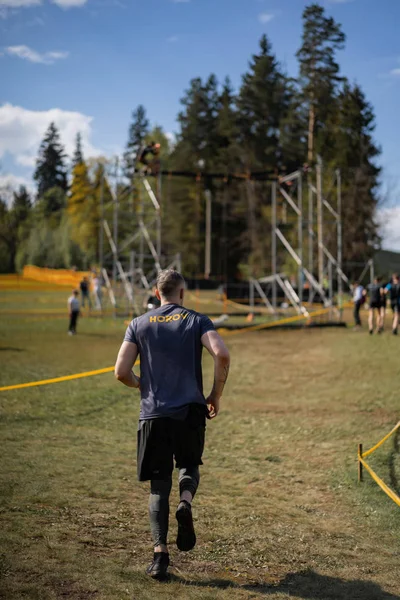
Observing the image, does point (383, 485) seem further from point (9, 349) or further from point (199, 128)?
point (199, 128)

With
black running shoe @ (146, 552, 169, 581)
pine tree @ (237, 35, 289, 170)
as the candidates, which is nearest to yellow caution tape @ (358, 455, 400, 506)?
black running shoe @ (146, 552, 169, 581)

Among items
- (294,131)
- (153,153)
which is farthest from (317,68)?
(153,153)

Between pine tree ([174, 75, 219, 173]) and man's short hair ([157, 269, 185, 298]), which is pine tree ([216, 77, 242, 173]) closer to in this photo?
pine tree ([174, 75, 219, 173])

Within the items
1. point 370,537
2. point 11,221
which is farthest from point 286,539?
point 11,221

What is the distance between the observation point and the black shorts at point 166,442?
426cm

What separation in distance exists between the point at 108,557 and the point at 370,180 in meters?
48.7

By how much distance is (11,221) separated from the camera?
278ft

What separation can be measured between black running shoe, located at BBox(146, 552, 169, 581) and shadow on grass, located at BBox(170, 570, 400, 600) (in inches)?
3.2

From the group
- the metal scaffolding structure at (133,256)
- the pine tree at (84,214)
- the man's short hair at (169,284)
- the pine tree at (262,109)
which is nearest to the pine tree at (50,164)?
the pine tree at (84,214)

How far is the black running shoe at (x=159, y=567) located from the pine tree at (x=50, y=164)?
114 m

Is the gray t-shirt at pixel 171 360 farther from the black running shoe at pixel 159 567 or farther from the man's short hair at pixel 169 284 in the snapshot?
the black running shoe at pixel 159 567

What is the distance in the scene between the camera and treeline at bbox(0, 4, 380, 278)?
52.8 metres

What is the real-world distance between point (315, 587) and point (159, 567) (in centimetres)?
93

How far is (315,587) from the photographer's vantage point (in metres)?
→ 4.10
